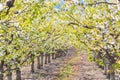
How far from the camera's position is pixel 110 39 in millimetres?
Answer: 22672

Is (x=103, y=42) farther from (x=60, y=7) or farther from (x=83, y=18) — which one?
(x=60, y=7)

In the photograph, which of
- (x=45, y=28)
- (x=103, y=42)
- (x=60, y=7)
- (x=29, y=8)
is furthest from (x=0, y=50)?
(x=45, y=28)

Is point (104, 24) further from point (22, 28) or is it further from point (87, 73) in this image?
point (87, 73)

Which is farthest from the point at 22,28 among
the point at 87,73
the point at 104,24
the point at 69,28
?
the point at 87,73

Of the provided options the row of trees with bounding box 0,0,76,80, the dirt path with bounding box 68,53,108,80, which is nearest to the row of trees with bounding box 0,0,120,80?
the row of trees with bounding box 0,0,76,80

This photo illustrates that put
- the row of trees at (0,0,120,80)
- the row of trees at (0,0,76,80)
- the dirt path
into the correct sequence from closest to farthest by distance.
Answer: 1. the row of trees at (0,0,76,80)
2. the row of trees at (0,0,120,80)
3. the dirt path

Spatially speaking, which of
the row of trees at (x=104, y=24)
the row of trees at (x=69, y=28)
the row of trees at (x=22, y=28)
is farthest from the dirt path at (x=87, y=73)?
the row of trees at (x=104, y=24)

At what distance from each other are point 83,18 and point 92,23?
2.60 m

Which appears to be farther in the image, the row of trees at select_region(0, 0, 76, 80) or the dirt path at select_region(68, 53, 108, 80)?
the dirt path at select_region(68, 53, 108, 80)

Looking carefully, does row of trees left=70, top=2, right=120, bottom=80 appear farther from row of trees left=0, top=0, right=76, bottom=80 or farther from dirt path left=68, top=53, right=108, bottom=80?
dirt path left=68, top=53, right=108, bottom=80

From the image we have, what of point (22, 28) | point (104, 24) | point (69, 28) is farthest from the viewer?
point (69, 28)

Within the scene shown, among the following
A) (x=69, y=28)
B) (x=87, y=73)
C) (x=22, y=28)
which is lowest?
(x=87, y=73)

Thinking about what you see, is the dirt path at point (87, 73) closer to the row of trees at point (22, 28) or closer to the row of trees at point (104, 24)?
the row of trees at point (22, 28)

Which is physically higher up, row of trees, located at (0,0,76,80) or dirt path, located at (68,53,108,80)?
row of trees, located at (0,0,76,80)
